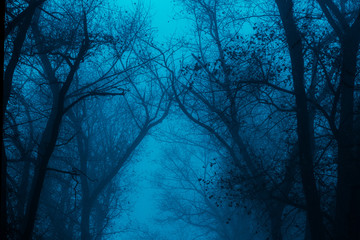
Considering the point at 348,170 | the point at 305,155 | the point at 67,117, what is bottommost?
the point at 348,170

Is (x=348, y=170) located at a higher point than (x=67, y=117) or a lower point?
lower

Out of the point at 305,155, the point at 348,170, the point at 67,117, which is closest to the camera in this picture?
the point at 348,170

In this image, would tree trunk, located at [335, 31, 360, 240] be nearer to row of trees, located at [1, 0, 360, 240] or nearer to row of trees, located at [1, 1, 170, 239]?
row of trees, located at [1, 0, 360, 240]

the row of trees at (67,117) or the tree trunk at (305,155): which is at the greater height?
the row of trees at (67,117)

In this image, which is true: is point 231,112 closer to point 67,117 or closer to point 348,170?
point 348,170

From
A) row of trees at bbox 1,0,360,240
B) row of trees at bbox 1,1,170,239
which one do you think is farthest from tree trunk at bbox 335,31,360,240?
row of trees at bbox 1,1,170,239

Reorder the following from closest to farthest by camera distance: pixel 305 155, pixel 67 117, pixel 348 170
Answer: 1. pixel 348 170
2. pixel 305 155
3. pixel 67 117

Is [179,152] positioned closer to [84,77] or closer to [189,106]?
[84,77]

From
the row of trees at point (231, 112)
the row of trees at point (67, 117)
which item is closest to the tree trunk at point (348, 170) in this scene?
the row of trees at point (231, 112)

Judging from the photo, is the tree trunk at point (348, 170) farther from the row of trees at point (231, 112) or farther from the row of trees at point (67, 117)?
the row of trees at point (67, 117)

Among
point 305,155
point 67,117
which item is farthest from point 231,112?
point 67,117

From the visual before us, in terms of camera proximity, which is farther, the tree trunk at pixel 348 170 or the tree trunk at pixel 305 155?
the tree trunk at pixel 305 155

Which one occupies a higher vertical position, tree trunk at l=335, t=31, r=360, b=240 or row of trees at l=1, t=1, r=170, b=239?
row of trees at l=1, t=1, r=170, b=239

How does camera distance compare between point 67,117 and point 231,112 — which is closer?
point 231,112
